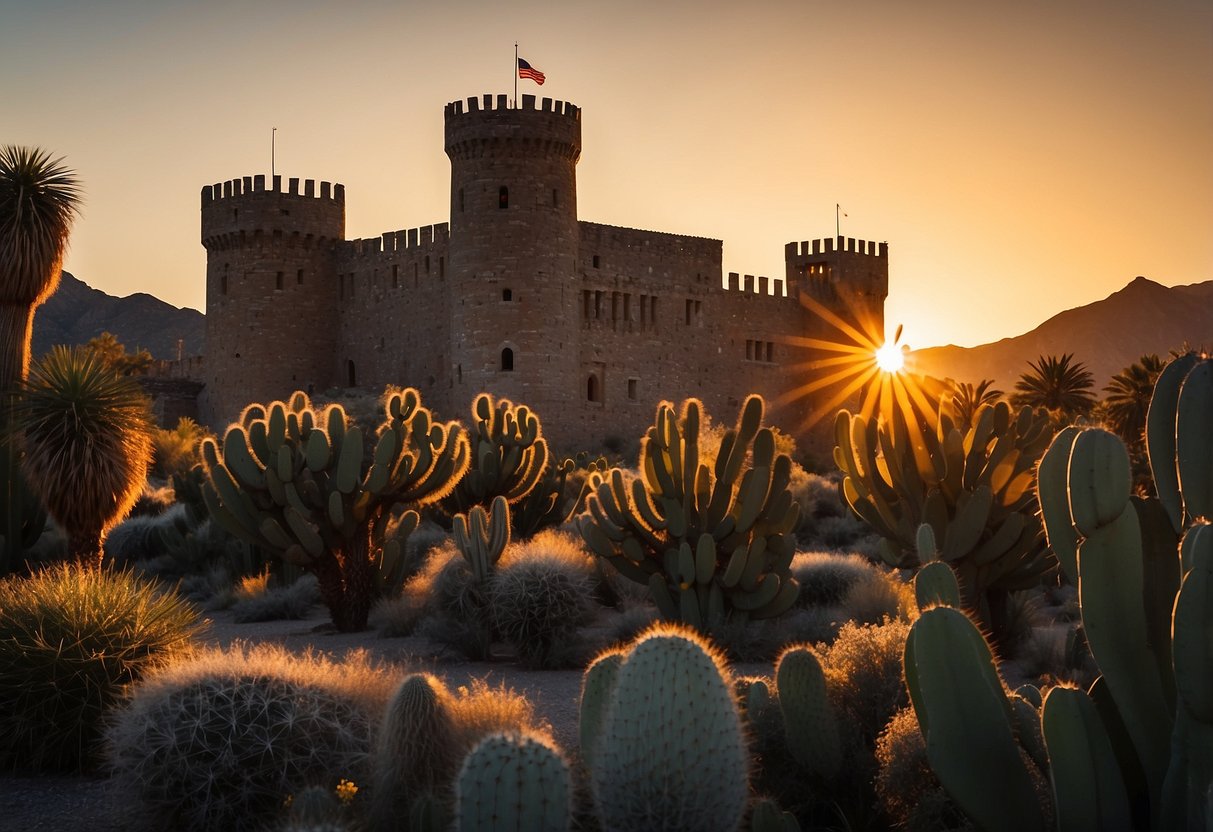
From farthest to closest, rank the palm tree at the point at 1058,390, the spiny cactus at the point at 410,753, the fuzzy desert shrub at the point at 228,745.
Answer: the palm tree at the point at 1058,390
the fuzzy desert shrub at the point at 228,745
the spiny cactus at the point at 410,753

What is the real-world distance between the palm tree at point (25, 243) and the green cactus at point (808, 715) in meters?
10.2

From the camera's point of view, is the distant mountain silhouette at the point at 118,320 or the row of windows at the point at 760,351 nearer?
the row of windows at the point at 760,351

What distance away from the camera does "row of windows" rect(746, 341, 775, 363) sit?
42.5 metres

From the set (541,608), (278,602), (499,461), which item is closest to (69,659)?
(541,608)

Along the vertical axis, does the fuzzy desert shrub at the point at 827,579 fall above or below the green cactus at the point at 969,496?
below

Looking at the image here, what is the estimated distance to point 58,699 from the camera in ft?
22.9

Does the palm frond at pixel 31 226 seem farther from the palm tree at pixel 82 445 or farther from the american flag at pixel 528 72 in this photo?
the american flag at pixel 528 72

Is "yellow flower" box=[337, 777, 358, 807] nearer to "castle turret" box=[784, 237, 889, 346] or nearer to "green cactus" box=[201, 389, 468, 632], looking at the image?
"green cactus" box=[201, 389, 468, 632]

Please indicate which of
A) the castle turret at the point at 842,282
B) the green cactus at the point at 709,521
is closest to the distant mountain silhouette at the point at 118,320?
the castle turret at the point at 842,282

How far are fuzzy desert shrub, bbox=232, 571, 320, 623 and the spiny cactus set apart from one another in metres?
8.56

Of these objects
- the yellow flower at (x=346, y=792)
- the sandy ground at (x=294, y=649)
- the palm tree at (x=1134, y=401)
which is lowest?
the sandy ground at (x=294, y=649)

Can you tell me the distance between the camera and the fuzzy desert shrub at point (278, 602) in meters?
14.1

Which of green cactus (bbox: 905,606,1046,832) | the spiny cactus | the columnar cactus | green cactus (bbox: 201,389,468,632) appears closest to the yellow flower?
the spiny cactus

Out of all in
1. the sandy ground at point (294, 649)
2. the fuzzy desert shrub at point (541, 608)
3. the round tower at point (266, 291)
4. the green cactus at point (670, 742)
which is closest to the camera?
the green cactus at point (670, 742)
